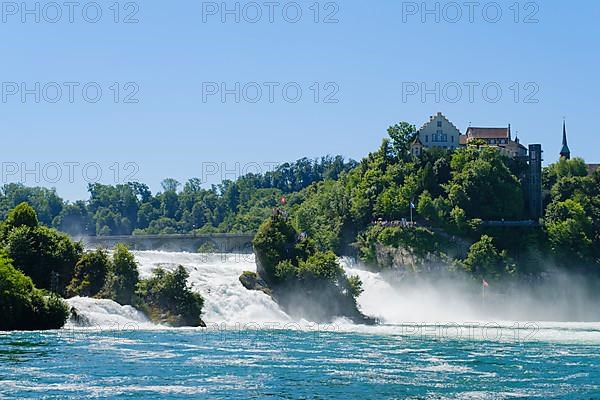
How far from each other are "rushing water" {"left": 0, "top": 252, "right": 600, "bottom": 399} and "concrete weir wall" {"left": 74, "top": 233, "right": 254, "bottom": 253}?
1656 inches

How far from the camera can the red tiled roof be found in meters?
149

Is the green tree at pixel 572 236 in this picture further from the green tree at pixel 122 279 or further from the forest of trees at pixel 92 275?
the green tree at pixel 122 279

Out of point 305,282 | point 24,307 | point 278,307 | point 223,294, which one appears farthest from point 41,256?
point 305,282

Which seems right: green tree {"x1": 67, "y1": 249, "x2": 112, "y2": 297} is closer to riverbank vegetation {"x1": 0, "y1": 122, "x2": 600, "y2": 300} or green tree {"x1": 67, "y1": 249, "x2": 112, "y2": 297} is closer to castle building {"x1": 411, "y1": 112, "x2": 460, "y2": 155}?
riverbank vegetation {"x1": 0, "y1": 122, "x2": 600, "y2": 300}

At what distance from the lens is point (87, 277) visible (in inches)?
3369

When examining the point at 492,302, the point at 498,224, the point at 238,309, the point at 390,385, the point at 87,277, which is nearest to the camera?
the point at 390,385

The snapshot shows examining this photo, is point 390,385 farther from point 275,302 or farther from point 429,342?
point 275,302

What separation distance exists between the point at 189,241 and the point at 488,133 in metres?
44.4

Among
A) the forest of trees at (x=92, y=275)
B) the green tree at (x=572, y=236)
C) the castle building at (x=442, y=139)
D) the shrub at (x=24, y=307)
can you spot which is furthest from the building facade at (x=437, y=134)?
the shrub at (x=24, y=307)

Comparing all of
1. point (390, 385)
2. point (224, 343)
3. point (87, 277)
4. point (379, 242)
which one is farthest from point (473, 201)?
point (390, 385)

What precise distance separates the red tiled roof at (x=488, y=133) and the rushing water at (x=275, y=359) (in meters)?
58.7

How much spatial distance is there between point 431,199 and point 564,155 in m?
45.4

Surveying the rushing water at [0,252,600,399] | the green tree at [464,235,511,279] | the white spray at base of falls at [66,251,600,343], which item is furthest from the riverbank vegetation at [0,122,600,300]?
the rushing water at [0,252,600,399]

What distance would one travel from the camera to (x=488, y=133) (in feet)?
492
